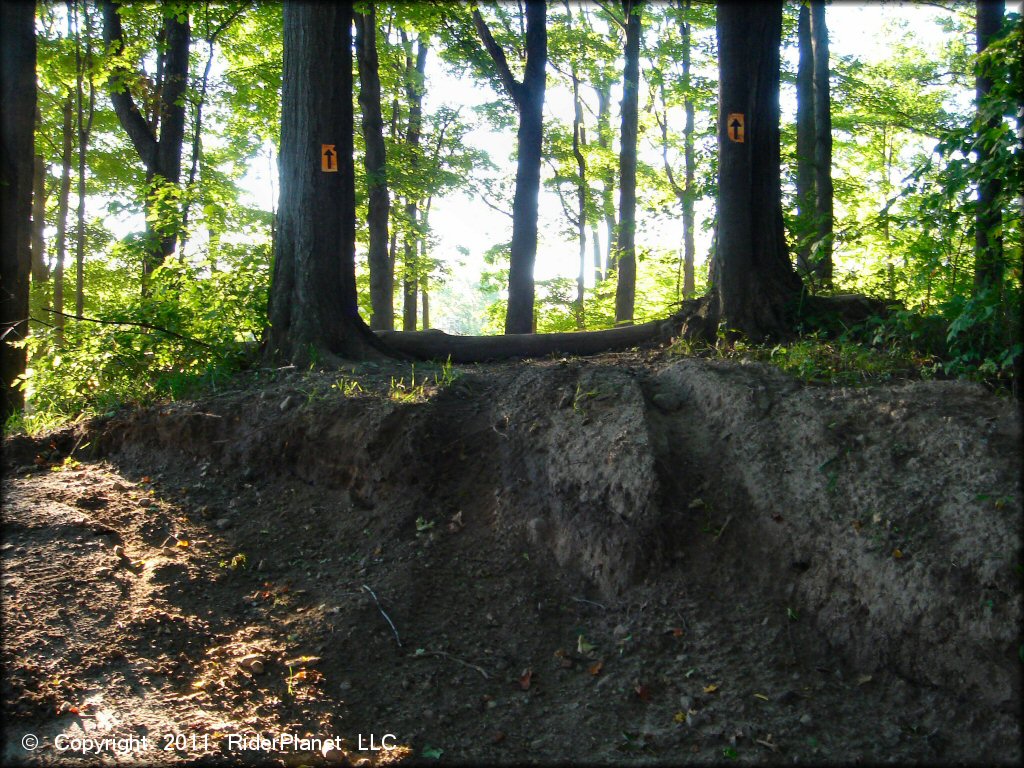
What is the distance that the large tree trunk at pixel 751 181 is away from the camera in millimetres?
6156

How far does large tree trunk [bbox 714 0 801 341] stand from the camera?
20.2 feet

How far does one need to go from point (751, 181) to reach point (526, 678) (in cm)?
481

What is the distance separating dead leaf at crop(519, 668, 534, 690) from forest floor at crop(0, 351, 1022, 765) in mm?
23

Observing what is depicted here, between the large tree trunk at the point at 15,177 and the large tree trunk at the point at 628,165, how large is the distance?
10704mm

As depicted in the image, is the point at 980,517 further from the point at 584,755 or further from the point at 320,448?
the point at 320,448

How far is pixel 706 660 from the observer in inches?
149

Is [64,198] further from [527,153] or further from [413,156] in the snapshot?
[527,153]

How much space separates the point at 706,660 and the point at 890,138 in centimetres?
2564

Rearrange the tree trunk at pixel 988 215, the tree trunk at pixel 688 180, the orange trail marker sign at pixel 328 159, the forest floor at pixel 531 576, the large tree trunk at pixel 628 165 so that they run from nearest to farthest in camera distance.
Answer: the forest floor at pixel 531 576
the tree trunk at pixel 988 215
the orange trail marker sign at pixel 328 159
the large tree trunk at pixel 628 165
the tree trunk at pixel 688 180

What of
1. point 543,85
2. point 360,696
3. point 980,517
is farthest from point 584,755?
point 543,85

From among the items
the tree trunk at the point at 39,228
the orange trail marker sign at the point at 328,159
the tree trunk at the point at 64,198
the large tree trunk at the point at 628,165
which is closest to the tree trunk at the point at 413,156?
the large tree trunk at the point at 628,165

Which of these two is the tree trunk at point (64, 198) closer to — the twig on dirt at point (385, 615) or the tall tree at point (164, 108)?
the tall tree at point (164, 108)

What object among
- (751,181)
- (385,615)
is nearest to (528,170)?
(751,181)

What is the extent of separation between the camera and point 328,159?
6.45 m
